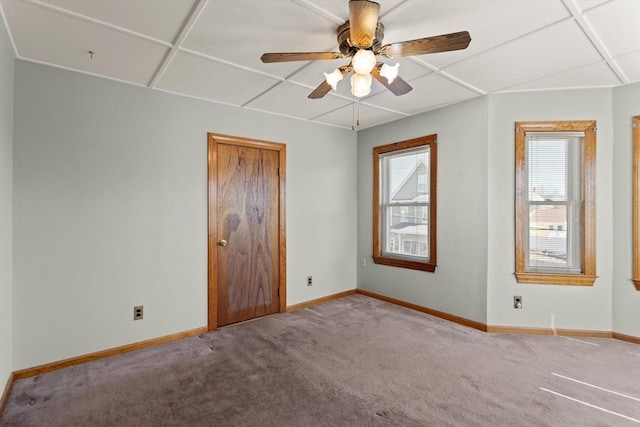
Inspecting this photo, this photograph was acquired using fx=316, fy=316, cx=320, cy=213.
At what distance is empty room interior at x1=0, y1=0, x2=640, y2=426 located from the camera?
202cm

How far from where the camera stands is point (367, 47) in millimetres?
1828

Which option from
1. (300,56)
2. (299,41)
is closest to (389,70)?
(300,56)

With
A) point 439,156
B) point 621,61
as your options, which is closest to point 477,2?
point 621,61

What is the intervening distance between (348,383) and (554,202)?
277 centimetres

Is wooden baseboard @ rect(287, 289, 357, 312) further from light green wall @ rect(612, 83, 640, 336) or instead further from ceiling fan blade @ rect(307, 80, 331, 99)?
light green wall @ rect(612, 83, 640, 336)

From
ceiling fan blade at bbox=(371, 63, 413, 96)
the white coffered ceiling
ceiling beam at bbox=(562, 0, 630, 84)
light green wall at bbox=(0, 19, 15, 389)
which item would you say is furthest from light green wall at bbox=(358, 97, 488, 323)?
light green wall at bbox=(0, 19, 15, 389)

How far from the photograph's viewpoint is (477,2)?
5.92ft

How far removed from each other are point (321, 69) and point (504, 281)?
9.27 ft

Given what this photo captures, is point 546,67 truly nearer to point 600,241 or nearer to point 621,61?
point 621,61

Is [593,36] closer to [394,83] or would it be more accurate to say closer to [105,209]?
[394,83]

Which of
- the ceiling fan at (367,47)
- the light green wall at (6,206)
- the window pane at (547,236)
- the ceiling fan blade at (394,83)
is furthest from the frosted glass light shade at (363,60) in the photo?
the window pane at (547,236)

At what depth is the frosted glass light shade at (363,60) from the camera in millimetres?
1790

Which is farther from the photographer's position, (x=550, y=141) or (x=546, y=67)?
(x=550, y=141)

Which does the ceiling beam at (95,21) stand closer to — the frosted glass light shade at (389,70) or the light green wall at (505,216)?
the frosted glass light shade at (389,70)
